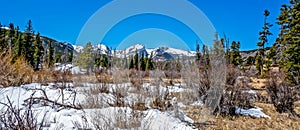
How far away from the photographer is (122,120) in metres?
2.89

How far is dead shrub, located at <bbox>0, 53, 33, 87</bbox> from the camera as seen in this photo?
6883mm

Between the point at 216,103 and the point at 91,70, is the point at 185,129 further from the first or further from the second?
the point at 91,70

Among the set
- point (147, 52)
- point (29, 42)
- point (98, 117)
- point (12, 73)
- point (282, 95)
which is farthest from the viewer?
point (29, 42)

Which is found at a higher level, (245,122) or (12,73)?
(12,73)

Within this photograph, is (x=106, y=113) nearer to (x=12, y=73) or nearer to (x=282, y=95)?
(x=282, y=95)

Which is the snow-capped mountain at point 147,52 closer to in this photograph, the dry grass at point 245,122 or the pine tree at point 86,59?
the pine tree at point 86,59

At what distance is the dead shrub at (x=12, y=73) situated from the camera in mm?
6883

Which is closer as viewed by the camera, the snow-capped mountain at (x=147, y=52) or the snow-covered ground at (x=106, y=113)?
the snow-covered ground at (x=106, y=113)

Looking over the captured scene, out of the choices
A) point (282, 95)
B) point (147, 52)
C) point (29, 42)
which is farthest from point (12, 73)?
point (29, 42)

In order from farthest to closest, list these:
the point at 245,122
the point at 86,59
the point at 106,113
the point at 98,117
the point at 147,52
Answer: the point at 147,52 → the point at 86,59 → the point at 245,122 → the point at 106,113 → the point at 98,117

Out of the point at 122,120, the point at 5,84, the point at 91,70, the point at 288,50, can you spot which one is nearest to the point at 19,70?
the point at 5,84

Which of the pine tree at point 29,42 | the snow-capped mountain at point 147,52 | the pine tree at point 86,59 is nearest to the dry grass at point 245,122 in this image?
the snow-capped mountain at point 147,52

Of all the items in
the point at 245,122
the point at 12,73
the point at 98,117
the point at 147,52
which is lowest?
the point at 245,122

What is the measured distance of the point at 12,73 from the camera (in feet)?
24.7
